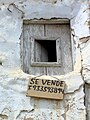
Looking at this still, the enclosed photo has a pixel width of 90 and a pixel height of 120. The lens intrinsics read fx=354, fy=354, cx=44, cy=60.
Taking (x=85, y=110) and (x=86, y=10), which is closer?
(x=85, y=110)

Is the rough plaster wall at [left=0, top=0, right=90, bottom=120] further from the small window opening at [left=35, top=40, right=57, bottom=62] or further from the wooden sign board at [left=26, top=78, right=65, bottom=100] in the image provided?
the small window opening at [left=35, top=40, right=57, bottom=62]

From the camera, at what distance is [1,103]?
96.5 inches

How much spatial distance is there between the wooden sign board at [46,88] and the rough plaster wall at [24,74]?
0.13ft

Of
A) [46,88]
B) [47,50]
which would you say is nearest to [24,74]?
[46,88]

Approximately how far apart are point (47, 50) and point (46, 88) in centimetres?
44

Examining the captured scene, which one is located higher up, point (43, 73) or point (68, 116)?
point (43, 73)

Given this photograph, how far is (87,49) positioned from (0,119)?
0.80 m

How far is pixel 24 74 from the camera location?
8.26ft

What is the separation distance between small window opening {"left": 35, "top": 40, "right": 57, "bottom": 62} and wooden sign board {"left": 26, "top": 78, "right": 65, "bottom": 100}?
27cm

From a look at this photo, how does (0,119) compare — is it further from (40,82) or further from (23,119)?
(40,82)

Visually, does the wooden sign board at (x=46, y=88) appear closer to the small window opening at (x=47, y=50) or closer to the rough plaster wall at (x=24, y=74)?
the rough plaster wall at (x=24, y=74)

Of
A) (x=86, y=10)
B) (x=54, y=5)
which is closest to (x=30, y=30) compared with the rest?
(x=54, y=5)

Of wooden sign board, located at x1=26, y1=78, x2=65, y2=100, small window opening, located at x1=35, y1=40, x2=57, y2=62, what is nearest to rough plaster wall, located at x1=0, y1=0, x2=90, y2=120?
wooden sign board, located at x1=26, y1=78, x2=65, y2=100

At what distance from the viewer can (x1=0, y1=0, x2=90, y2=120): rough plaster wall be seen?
96.2 inches
